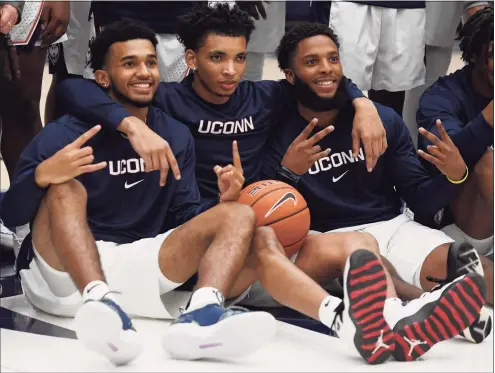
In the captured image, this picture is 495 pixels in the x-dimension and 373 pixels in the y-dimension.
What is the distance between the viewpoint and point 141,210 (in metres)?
3.51

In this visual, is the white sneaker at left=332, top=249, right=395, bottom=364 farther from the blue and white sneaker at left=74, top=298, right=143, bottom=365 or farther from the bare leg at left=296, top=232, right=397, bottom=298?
the blue and white sneaker at left=74, top=298, right=143, bottom=365

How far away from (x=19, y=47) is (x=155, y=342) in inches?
Result: 62.5

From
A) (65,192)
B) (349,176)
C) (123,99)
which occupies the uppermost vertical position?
(123,99)

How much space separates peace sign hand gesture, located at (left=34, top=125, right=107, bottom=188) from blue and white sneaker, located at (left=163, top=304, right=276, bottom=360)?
24.1 inches

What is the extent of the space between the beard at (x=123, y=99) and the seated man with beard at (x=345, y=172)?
1.97ft

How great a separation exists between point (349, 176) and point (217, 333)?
1.19 meters

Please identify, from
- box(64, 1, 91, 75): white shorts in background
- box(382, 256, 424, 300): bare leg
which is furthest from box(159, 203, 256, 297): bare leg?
box(64, 1, 91, 75): white shorts in background

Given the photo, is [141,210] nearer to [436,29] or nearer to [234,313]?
[234,313]

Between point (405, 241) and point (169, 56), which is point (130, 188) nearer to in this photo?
point (169, 56)

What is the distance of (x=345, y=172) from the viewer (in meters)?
3.84

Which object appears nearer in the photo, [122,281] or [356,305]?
[356,305]

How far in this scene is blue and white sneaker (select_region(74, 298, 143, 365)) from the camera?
280 cm

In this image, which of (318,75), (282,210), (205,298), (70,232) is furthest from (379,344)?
(318,75)

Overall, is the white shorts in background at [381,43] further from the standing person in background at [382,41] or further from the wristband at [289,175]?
the wristband at [289,175]
